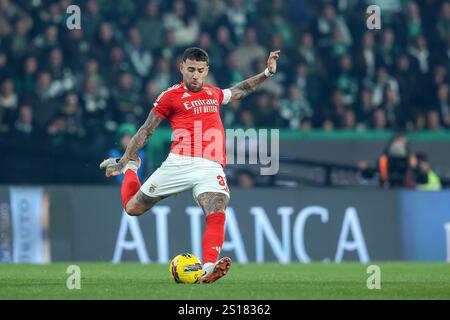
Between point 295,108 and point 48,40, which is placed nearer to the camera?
point 48,40

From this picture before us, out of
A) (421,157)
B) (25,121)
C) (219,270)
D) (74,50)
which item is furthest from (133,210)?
(74,50)

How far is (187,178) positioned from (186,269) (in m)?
0.99


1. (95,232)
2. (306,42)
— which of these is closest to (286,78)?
(306,42)

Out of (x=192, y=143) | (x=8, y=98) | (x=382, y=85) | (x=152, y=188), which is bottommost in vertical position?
(x=152, y=188)

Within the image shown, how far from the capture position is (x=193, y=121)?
39.1ft

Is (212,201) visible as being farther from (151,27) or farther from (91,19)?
(151,27)

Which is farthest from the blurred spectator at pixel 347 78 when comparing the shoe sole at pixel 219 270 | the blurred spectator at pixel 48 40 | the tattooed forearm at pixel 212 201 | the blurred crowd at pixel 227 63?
the shoe sole at pixel 219 270

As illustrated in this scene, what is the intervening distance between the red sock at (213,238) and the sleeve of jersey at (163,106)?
120 centimetres

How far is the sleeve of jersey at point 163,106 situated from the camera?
11891mm

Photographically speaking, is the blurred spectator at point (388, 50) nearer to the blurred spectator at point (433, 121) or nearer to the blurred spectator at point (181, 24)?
the blurred spectator at point (433, 121)

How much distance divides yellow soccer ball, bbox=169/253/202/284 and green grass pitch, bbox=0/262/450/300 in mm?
134

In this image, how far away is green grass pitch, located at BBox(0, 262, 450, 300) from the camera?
33.2 feet

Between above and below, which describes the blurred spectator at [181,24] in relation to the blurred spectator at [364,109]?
above

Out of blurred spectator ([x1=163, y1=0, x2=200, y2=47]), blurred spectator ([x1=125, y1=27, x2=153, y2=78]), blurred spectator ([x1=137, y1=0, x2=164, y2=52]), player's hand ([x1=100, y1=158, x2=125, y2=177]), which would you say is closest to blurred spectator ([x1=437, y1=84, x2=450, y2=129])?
blurred spectator ([x1=163, y1=0, x2=200, y2=47])
